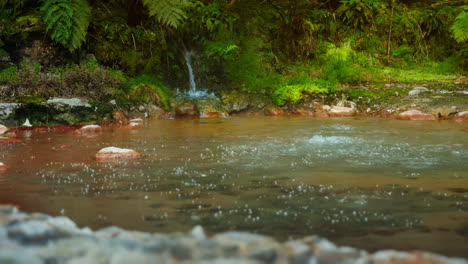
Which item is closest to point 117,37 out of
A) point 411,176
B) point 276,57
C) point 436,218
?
point 276,57

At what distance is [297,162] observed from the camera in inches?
217

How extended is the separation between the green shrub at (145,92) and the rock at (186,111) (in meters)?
0.27

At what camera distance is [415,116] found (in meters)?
10.7

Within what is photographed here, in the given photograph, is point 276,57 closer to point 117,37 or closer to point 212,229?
point 117,37

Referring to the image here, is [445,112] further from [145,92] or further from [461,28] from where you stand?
[145,92]

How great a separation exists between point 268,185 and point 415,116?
24.2ft

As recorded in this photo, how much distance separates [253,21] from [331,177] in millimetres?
10580

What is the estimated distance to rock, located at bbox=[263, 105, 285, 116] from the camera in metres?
12.4

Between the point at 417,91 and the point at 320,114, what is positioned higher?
the point at 417,91

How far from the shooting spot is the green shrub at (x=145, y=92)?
11688 mm

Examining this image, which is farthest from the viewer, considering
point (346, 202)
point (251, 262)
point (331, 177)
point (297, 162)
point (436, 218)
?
point (297, 162)

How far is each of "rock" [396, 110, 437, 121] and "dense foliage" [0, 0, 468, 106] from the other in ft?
7.72

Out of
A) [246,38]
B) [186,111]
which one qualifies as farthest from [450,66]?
[186,111]

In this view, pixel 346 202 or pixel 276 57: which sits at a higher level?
pixel 276 57
